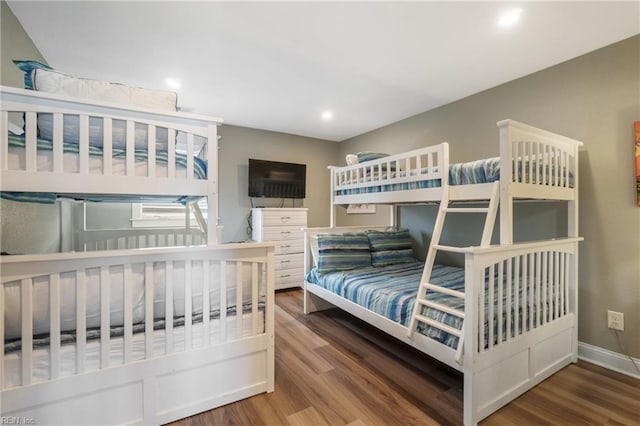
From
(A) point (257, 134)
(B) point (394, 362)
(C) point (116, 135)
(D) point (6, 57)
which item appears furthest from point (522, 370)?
(A) point (257, 134)

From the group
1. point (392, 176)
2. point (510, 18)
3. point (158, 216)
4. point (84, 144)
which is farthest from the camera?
point (158, 216)

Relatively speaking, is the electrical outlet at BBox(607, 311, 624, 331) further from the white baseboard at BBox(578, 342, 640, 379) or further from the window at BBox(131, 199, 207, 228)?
the window at BBox(131, 199, 207, 228)

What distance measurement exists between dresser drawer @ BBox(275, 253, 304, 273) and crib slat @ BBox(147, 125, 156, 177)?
2666 millimetres

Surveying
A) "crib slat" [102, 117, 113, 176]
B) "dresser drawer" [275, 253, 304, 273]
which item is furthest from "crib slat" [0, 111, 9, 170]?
"dresser drawer" [275, 253, 304, 273]

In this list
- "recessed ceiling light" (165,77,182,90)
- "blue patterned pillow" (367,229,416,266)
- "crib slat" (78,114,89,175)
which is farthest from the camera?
"blue patterned pillow" (367,229,416,266)

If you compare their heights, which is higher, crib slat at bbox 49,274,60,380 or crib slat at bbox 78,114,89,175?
crib slat at bbox 78,114,89,175

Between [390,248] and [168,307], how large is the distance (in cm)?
234

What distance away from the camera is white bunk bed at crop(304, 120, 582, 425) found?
1.55 m

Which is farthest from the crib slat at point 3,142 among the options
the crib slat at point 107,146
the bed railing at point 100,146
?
the crib slat at point 107,146

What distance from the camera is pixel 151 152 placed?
1476 mm

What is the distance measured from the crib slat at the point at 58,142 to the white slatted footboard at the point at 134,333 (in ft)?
1.36

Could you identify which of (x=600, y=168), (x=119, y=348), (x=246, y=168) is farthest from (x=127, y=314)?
(x=600, y=168)

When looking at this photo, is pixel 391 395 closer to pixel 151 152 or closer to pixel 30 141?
pixel 151 152

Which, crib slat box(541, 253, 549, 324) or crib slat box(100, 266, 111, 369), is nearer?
crib slat box(100, 266, 111, 369)
